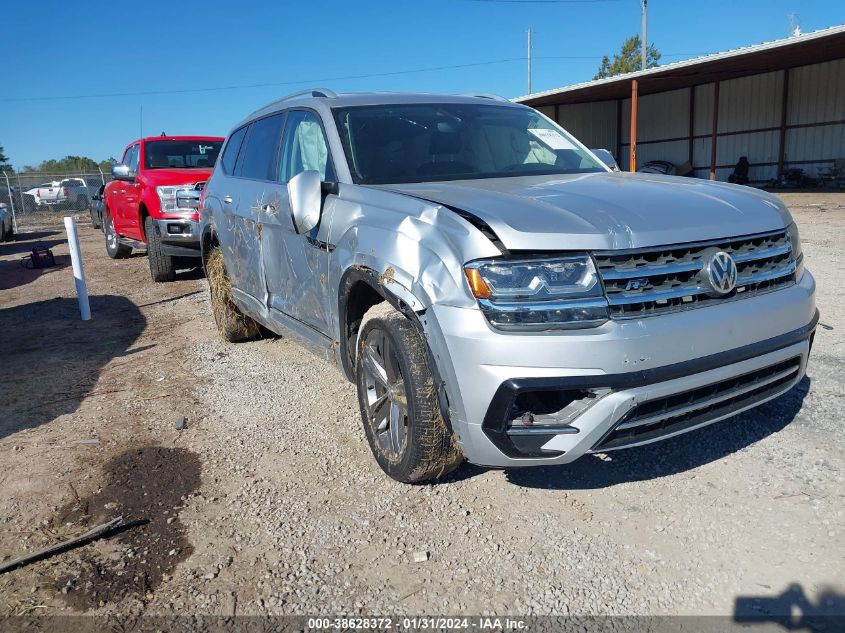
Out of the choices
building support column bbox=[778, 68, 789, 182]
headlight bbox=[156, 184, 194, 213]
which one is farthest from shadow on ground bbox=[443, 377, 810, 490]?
building support column bbox=[778, 68, 789, 182]

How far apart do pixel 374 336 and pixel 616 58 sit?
59.5 m

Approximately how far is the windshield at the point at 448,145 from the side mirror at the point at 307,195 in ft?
0.72

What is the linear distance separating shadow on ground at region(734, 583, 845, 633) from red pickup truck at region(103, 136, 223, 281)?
7.84 meters

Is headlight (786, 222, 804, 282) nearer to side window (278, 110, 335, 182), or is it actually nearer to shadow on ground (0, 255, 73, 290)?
side window (278, 110, 335, 182)

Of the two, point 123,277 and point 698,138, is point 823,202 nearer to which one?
point 698,138

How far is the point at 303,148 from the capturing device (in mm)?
4191

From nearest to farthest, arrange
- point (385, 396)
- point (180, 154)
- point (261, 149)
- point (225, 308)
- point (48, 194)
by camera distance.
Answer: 1. point (385, 396)
2. point (261, 149)
3. point (225, 308)
4. point (180, 154)
5. point (48, 194)

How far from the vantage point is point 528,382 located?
2.45 meters

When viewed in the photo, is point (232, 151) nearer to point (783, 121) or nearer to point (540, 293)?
point (540, 293)

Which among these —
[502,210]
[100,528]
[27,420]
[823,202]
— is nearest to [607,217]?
[502,210]

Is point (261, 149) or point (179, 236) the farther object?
point (179, 236)

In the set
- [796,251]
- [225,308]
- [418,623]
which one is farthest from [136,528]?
[796,251]

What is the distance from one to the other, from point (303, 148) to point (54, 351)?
343 cm

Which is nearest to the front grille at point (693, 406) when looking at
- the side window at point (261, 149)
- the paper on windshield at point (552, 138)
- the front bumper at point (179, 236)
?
the paper on windshield at point (552, 138)
